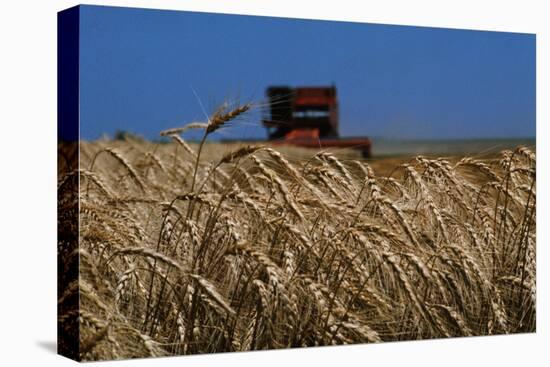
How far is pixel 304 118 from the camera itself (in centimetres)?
759

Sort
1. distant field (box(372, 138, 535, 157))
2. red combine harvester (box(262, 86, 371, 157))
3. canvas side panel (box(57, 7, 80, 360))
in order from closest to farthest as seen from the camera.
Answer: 1. canvas side panel (box(57, 7, 80, 360))
2. red combine harvester (box(262, 86, 371, 157))
3. distant field (box(372, 138, 535, 157))

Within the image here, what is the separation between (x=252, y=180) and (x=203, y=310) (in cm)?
88

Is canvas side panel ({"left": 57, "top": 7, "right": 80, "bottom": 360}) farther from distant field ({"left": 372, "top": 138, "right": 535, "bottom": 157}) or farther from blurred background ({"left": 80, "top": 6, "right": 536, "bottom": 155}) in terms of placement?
distant field ({"left": 372, "top": 138, "right": 535, "bottom": 157})

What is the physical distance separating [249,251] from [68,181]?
118cm

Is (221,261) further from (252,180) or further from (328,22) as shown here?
(328,22)

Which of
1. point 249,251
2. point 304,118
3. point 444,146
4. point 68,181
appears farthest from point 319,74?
point 68,181

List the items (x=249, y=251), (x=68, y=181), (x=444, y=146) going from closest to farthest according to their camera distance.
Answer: (x=249, y=251)
(x=68, y=181)
(x=444, y=146)

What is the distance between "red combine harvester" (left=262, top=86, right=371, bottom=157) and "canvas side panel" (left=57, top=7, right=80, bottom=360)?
1.23 m

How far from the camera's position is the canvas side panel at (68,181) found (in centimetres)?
681

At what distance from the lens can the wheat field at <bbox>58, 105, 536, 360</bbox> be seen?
22.4ft

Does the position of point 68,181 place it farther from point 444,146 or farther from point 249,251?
point 444,146

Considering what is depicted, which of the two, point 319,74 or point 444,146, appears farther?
point 444,146

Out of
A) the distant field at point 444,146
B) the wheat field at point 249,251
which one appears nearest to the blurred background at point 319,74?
the distant field at point 444,146

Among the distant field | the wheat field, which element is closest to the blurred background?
the distant field
